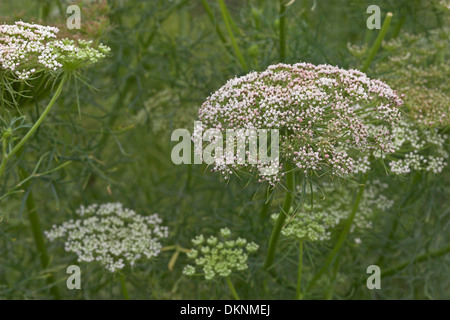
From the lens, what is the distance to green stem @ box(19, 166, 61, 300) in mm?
2959

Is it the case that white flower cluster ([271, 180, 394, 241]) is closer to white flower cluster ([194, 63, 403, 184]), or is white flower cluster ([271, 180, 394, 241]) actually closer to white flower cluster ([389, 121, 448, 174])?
white flower cluster ([389, 121, 448, 174])

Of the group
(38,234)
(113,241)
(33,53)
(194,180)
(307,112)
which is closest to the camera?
(307,112)

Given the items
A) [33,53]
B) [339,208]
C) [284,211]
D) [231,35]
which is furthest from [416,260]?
[33,53]

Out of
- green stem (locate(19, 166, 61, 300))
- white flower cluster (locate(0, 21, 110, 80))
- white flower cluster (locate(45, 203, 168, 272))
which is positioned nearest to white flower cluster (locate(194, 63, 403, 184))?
white flower cluster (locate(0, 21, 110, 80))

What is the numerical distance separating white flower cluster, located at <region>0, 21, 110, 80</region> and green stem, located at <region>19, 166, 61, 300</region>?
94 centimetres

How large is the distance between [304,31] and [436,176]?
3.36 ft

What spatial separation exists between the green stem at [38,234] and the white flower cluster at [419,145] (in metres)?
1.74

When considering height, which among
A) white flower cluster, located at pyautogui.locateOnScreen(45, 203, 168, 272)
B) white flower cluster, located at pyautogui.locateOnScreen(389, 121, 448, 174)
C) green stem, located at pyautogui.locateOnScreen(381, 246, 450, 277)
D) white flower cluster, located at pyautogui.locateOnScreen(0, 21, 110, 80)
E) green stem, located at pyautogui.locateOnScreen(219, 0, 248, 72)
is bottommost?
green stem, located at pyautogui.locateOnScreen(381, 246, 450, 277)

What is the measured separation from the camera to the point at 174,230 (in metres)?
3.45

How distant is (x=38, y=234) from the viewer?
10.3 feet

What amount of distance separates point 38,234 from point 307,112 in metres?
1.79

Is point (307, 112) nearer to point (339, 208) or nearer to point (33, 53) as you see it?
point (33, 53)

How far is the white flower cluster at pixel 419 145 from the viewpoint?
2.63m
